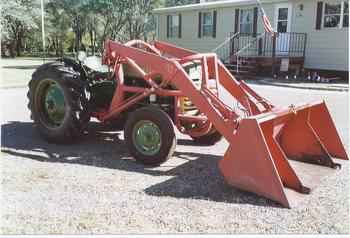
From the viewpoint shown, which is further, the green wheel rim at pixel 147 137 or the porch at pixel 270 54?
the porch at pixel 270 54

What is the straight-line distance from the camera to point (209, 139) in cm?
643

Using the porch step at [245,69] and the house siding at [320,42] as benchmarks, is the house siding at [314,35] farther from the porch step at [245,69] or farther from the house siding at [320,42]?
the porch step at [245,69]

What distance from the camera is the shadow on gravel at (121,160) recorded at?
13.9 feet

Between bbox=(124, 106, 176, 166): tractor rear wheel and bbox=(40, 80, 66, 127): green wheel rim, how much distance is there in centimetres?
153

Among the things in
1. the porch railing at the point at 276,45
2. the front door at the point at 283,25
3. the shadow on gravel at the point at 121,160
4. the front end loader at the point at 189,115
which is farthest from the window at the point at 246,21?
the shadow on gravel at the point at 121,160

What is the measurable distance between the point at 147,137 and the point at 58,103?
188cm

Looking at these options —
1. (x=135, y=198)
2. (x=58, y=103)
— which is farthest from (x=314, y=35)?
(x=135, y=198)

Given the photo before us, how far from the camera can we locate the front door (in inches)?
→ 735

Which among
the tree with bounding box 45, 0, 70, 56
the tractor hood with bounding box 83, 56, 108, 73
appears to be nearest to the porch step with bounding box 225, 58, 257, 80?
the tractor hood with bounding box 83, 56, 108, 73

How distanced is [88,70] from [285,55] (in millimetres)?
13688

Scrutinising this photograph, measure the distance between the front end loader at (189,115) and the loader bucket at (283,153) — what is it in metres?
0.01

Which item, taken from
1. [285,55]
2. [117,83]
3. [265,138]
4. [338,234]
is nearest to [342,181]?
[265,138]

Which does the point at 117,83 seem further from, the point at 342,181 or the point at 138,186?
the point at 342,181

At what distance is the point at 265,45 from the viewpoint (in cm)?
1930
